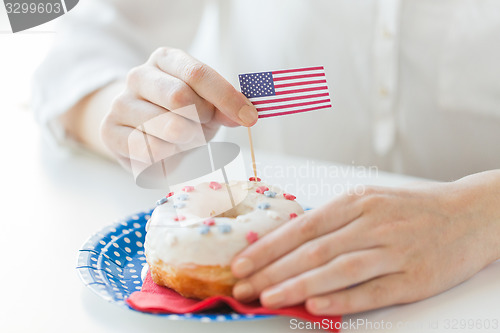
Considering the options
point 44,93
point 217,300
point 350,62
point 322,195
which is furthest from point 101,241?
point 350,62

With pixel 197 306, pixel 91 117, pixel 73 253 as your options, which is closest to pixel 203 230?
pixel 197 306

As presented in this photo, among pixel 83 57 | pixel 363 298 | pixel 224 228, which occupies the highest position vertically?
pixel 83 57

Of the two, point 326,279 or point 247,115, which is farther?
point 247,115

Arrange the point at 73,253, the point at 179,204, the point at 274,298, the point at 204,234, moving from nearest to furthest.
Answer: the point at 274,298
the point at 204,234
the point at 179,204
the point at 73,253

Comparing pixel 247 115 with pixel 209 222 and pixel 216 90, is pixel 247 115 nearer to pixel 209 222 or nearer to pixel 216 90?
pixel 216 90

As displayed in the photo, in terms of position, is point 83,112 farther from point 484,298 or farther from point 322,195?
point 484,298

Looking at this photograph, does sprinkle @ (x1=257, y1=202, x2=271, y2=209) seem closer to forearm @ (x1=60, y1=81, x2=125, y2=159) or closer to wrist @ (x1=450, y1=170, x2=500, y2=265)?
wrist @ (x1=450, y1=170, x2=500, y2=265)
